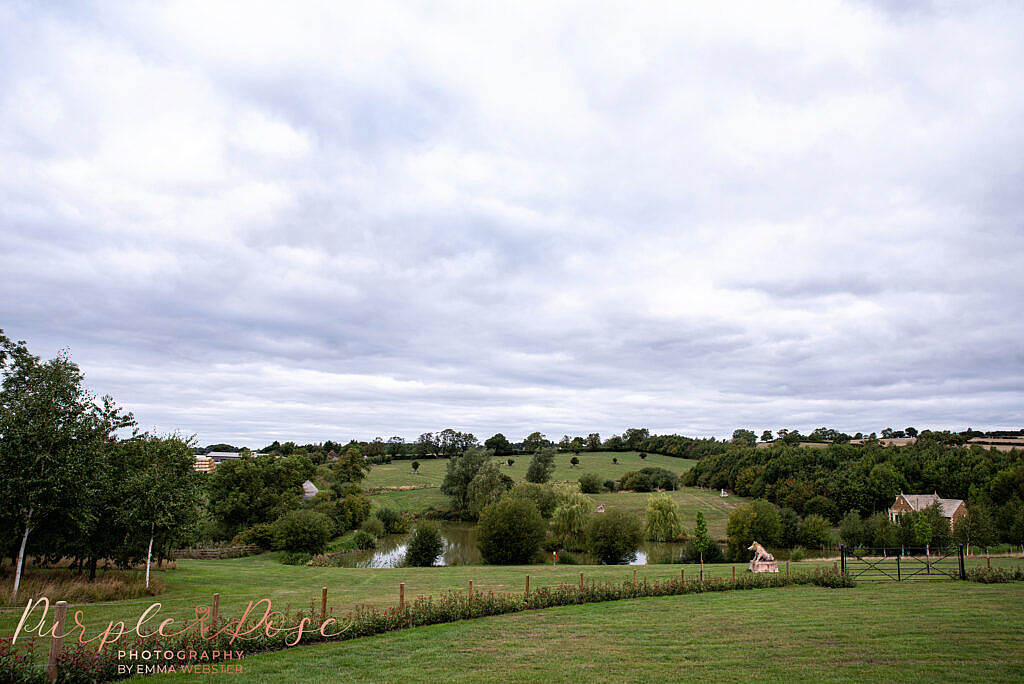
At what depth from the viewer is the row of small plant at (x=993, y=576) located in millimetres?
20620

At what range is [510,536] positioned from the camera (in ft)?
135

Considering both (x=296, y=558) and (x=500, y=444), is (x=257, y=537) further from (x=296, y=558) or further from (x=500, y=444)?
(x=500, y=444)

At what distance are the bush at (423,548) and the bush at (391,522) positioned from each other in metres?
19.1

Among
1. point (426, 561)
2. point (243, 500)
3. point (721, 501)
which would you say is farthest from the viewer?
point (721, 501)

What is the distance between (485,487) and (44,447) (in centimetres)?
4922

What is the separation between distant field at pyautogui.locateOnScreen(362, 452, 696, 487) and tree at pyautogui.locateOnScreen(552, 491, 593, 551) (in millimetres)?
31813

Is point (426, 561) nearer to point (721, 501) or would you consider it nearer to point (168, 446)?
point (168, 446)

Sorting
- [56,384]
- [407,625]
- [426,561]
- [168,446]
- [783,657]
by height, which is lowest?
[426,561]

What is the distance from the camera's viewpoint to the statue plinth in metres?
25.6

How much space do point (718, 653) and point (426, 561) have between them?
113 ft

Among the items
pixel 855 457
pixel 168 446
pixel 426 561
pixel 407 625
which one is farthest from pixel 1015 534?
pixel 168 446

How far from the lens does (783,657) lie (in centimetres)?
1057

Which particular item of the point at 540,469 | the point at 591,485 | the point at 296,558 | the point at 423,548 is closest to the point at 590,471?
the point at 591,485

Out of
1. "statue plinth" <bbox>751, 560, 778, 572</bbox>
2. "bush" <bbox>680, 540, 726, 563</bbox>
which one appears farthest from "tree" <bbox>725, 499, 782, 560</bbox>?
"statue plinth" <bbox>751, 560, 778, 572</bbox>
